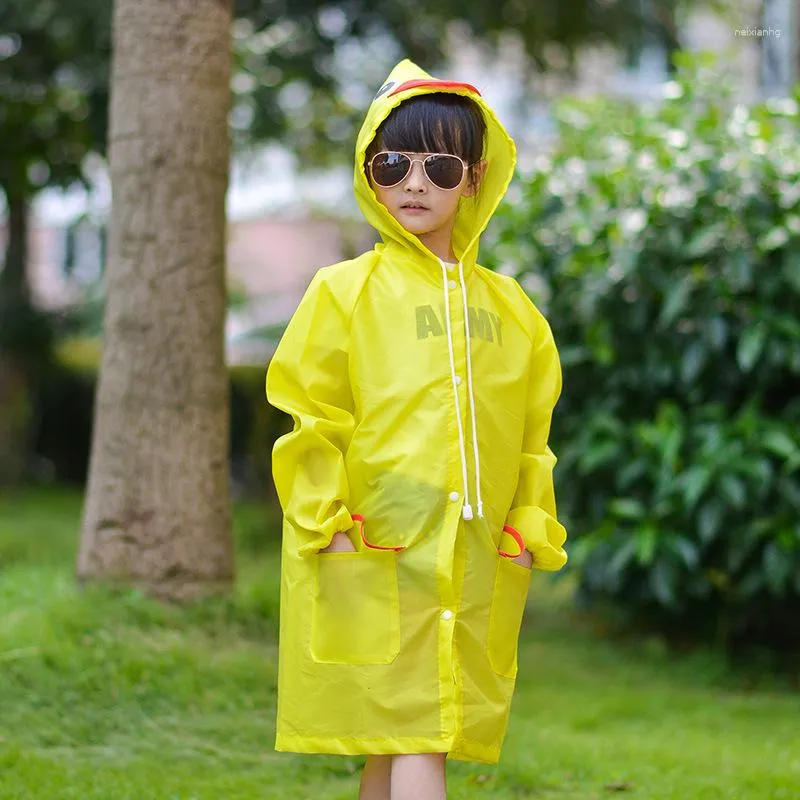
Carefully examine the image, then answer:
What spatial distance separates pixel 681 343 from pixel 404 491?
125 inches

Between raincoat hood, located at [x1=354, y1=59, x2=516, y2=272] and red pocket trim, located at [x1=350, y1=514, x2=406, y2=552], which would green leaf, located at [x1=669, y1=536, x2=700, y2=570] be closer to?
raincoat hood, located at [x1=354, y1=59, x2=516, y2=272]

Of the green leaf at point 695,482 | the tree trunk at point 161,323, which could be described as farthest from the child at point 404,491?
the green leaf at point 695,482

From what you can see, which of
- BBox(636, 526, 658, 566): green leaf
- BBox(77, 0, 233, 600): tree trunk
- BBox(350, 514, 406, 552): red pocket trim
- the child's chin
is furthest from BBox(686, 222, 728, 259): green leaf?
BBox(350, 514, 406, 552): red pocket trim

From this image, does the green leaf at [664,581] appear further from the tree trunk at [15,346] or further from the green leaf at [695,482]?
the tree trunk at [15,346]

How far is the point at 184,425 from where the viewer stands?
4.67 m

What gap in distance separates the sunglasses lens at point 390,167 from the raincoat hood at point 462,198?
0.05 m

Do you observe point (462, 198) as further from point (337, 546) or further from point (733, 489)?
point (733, 489)

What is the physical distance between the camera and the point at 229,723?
4.02m

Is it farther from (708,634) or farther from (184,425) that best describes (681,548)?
(184,425)

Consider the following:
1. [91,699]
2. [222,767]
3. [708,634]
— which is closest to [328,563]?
[222,767]

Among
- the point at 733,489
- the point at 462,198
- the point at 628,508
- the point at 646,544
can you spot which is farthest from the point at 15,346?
the point at 462,198

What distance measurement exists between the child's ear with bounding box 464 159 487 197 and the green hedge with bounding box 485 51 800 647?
245cm

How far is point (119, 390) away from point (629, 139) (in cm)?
274

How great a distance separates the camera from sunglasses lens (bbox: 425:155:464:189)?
2.82 metres
